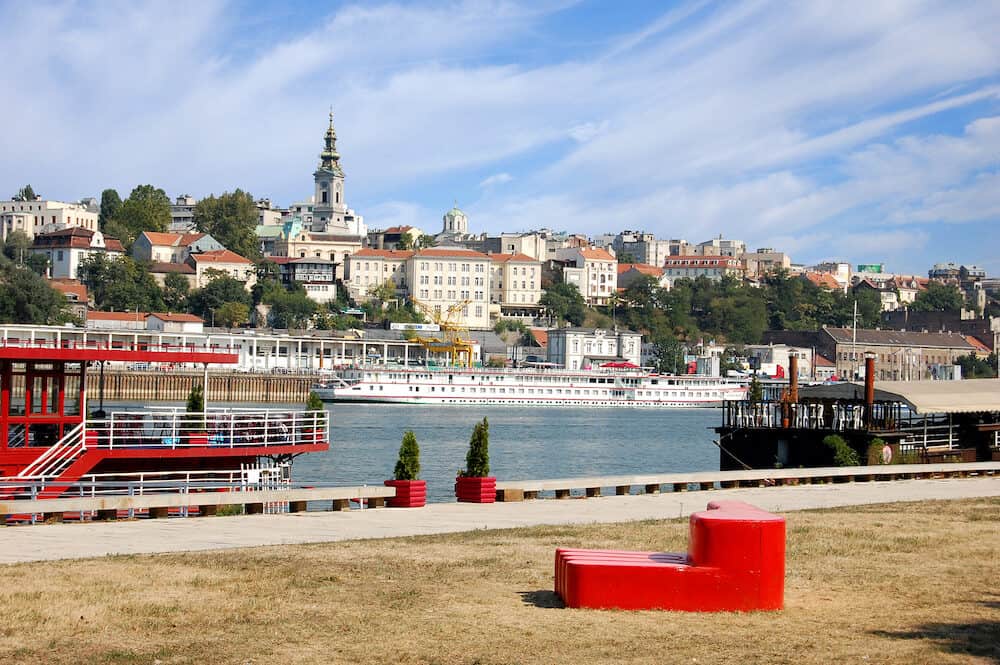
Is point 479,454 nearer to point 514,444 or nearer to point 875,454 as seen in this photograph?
point 875,454

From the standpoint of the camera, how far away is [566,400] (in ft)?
359

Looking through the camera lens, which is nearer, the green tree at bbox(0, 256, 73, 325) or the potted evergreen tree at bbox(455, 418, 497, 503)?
the potted evergreen tree at bbox(455, 418, 497, 503)

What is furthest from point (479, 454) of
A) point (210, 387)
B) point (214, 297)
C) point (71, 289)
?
point (214, 297)

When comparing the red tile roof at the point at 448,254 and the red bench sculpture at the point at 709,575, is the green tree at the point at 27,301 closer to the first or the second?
the red tile roof at the point at 448,254

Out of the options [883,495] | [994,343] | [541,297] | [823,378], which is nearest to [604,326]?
[541,297]

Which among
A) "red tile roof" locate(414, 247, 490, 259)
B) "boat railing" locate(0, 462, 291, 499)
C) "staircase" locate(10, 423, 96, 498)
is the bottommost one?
"boat railing" locate(0, 462, 291, 499)

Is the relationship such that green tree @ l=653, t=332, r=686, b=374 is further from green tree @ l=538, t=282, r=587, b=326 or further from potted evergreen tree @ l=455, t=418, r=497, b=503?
potted evergreen tree @ l=455, t=418, r=497, b=503

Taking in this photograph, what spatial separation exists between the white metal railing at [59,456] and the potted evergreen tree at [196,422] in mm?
1666

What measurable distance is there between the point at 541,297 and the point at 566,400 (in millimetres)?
63865

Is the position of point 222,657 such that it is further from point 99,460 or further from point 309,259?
point 309,259

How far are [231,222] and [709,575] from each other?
559 feet

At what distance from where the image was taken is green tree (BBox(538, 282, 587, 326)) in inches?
6531

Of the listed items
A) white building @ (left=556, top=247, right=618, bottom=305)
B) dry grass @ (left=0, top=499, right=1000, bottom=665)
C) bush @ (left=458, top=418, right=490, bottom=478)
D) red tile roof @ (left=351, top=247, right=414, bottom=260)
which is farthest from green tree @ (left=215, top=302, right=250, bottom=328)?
dry grass @ (left=0, top=499, right=1000, bottom=665)

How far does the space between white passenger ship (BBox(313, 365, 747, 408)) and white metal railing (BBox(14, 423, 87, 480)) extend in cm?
7994
